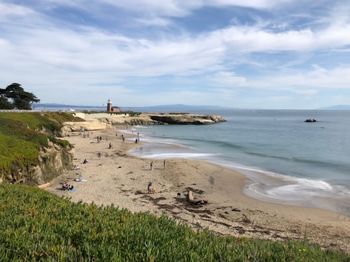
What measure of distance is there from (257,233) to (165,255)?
45.7 feet

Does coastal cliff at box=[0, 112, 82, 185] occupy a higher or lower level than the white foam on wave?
higher

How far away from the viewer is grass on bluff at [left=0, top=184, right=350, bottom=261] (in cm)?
628

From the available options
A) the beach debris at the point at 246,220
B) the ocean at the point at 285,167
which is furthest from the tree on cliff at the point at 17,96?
the beach debris at the point at 246,220

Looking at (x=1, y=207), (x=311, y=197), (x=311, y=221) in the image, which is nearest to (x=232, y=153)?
(x=311, y=197)

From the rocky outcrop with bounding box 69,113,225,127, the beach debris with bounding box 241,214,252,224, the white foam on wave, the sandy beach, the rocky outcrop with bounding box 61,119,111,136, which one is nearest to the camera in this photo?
the sandy beach

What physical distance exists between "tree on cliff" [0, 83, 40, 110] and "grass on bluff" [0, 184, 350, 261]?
239ft

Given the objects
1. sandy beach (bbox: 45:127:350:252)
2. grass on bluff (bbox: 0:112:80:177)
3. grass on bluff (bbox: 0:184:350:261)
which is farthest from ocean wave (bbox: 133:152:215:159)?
grass on bluff (bbox: 0:184:350:261)

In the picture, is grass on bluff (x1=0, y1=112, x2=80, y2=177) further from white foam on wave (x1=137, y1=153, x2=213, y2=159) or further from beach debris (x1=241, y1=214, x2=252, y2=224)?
beach debris (x1=241, y1=214, x2=252, y2=224)

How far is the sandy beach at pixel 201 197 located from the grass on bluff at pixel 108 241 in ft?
34.2

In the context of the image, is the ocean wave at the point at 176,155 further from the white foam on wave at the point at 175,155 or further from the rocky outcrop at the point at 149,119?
the rocky outcrop at the point at 149,119

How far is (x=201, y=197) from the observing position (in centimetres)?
2669

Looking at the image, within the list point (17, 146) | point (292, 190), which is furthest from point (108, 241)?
point (292, 190)

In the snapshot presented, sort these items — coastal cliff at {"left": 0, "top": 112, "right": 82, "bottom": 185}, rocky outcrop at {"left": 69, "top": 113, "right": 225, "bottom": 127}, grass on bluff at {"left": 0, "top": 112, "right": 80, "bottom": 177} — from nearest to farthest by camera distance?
coastal cliff at {"left": 0, "top": 112, "right": 82, "bottom": 185}
grass on bluff at {"left": 0, "top": 112, "right": 80, "bottom": 177}
rocky outcrop at {"left": 69, "top": 113, "right": 225, "bottom": 127}

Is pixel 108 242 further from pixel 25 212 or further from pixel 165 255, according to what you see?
pixel 25 212
